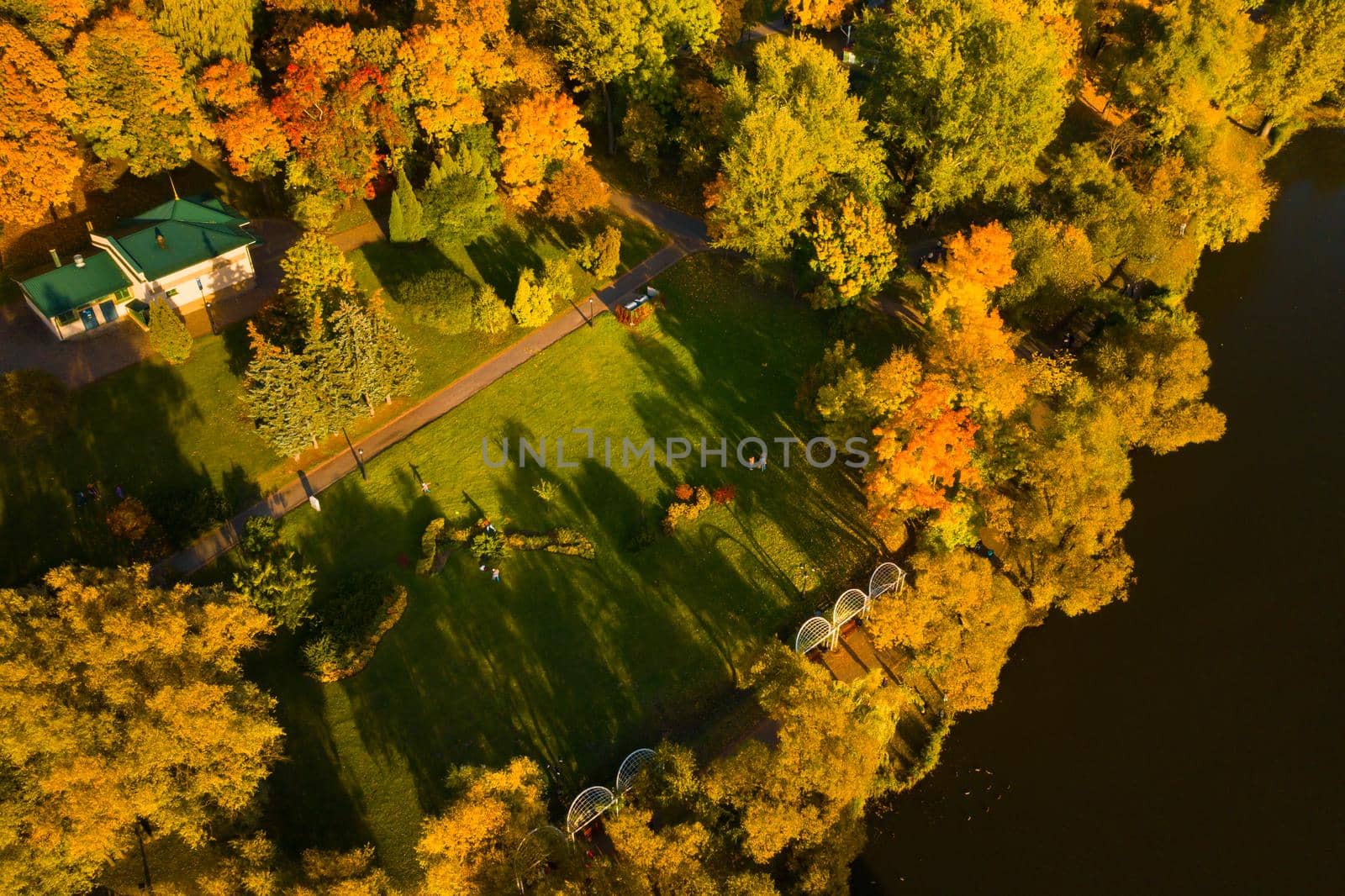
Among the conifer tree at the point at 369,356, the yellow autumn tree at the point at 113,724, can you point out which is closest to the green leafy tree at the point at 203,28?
the conifer tree at the point at 369,356

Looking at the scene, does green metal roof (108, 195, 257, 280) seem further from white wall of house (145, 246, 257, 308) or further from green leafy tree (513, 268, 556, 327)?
green leafy tree (513, 268, 556, 327)

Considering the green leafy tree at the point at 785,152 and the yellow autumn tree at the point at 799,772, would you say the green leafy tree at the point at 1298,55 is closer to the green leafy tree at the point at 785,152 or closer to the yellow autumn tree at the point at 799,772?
the green leafy tree at the point at 785,152

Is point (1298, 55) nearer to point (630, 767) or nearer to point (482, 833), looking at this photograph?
point (630, 767)

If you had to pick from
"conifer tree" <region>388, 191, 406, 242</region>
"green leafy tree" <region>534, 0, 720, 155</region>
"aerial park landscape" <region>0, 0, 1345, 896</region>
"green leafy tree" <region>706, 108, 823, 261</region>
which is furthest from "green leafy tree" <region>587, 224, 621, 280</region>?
"green leafy tree" <region>534, 0, 720, 155</region>

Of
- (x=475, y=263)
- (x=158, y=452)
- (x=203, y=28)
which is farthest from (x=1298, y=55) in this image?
(x=158, y=452)

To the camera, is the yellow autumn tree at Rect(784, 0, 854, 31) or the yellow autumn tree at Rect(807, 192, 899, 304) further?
the yellow autumn tree at Rect(784, 0, 854, 31)
